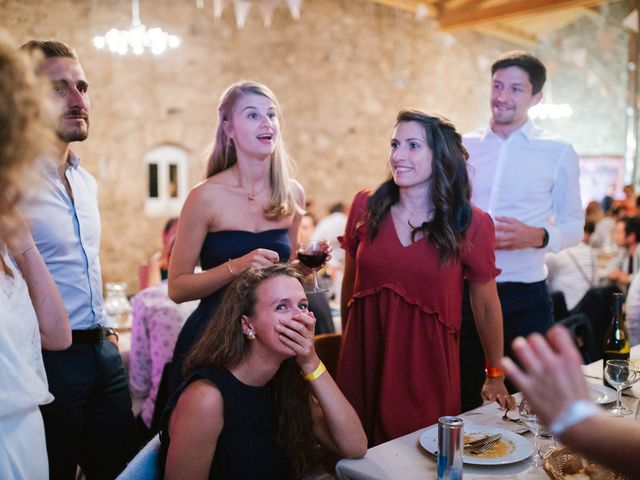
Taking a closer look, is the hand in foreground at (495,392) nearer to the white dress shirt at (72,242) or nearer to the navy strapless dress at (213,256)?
the navy strapless dress at (213,256)

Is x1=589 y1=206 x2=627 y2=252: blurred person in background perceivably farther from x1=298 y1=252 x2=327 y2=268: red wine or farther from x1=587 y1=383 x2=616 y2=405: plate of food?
x1=298 y1=252 x2=327 y2=268: red wine

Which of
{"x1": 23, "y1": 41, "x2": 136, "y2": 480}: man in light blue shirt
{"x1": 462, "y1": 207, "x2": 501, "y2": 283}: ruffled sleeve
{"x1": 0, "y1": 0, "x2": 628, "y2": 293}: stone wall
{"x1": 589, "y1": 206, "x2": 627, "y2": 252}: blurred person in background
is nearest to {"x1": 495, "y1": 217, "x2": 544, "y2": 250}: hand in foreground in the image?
{"x1": 462, "y1": 207, "x2": 501, "y2": 283}: ruffled sleeve

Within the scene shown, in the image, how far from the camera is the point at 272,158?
2480mm

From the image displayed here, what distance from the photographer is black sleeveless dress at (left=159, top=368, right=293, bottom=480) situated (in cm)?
167

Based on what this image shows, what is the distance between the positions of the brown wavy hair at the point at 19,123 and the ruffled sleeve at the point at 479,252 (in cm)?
154

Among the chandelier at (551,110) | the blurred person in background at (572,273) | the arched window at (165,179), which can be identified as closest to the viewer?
the blurred person in background at (572,273)

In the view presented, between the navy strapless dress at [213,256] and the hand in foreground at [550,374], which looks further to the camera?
the navy strapless dress at [213,256]

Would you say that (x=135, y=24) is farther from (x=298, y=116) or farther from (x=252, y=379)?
(x=252, y=379)

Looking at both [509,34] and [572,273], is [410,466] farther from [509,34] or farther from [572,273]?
[509,34]

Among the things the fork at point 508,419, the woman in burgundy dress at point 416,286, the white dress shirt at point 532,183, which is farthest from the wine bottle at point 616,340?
the fork at point 508,419

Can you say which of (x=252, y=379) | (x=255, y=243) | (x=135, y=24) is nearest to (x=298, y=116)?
(x=135, y=24)

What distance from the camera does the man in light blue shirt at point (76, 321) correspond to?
198 cm

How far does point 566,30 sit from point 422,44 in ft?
15.0

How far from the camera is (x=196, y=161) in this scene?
7.58 meters
